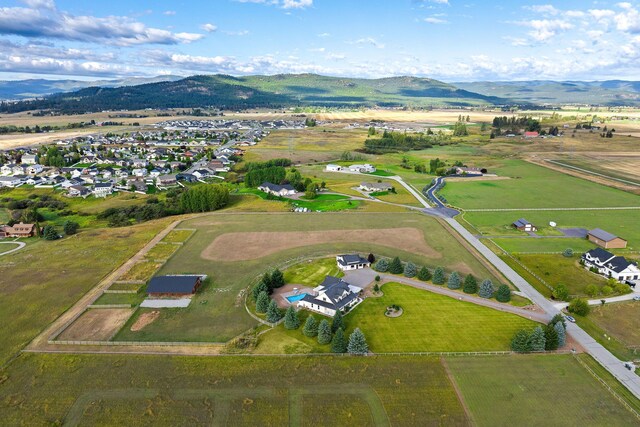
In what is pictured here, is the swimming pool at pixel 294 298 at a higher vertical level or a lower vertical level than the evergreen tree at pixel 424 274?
lower

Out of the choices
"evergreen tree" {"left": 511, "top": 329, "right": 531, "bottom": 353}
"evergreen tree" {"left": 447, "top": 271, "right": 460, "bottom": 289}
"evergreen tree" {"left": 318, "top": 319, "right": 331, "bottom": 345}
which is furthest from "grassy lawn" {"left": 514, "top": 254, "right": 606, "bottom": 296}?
"evergreen tree" {"left": 318, "top": 319, "right": 331, "bottom": 345}

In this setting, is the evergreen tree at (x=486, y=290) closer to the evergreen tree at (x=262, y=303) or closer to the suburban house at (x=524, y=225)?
the evergreen tree at (x=262, y=303)

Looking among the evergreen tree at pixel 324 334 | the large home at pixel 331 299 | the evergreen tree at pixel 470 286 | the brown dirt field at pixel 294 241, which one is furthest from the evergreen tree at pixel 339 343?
the brown dirt field at pixel 294 241

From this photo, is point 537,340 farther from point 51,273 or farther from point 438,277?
point 51,273

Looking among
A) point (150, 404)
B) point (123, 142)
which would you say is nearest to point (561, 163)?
point (150, 404)

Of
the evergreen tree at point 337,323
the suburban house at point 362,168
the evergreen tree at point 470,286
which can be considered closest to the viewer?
the evergreen tree at point 337,323
